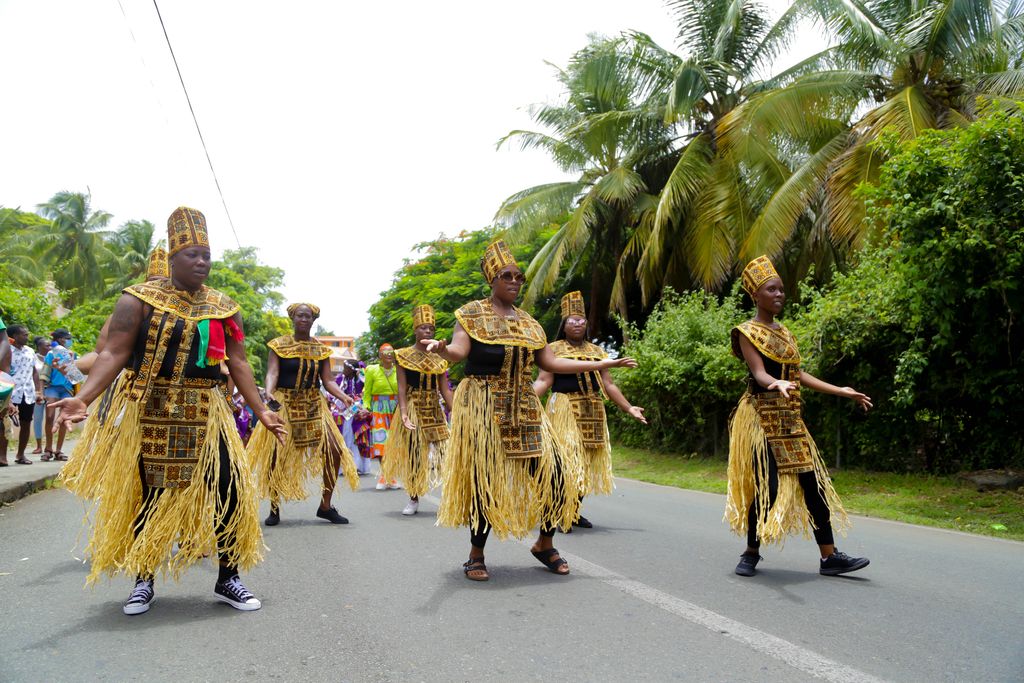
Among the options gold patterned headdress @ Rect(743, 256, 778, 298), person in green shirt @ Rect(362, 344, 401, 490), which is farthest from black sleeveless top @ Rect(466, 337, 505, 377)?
person in green shirt @ Rect(362, 344, 401, 490)

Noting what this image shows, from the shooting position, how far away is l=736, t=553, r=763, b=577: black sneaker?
5552 millimetres

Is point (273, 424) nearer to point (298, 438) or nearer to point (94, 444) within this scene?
point (94, 444)

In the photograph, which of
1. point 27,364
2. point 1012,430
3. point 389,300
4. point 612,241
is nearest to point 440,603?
point 1012,430

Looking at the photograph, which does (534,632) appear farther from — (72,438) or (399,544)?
(72,438)

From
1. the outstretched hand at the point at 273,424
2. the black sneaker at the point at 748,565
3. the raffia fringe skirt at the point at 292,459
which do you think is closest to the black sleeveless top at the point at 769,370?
the black sneaker at the point at 748,565

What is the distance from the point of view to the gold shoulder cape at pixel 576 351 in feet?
26.2

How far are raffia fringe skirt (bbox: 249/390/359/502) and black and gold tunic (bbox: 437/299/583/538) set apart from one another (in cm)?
271

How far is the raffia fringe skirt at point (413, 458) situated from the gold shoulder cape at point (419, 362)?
39cm

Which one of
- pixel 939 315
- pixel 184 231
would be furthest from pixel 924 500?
pixel 184 231

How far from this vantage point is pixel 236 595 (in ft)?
15.3

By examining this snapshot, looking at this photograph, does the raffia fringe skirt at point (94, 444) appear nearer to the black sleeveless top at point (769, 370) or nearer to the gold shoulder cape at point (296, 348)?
the gold shoulder cape at point (296, 348)

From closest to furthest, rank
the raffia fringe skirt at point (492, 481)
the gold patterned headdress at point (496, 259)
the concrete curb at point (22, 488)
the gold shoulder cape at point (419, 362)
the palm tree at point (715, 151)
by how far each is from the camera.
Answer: the raffia fringe skirt at point (492, 481) < the gold patterned headdress at point (496, 259) < the concrete curb at point (22, 488) < the gold shoulder cape at point (419, 362) < the palm tree at point (715, 151)

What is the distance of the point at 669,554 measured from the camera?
6.38 m

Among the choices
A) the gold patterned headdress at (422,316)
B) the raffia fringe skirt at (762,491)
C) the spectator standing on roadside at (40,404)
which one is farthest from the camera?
the spectator standing on roadside at (40,404)
